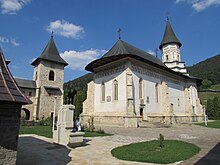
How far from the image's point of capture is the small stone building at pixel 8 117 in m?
3.78

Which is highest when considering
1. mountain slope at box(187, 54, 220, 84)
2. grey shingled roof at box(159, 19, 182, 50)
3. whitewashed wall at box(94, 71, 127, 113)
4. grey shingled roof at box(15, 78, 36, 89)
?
mountain slope at box(187, 54, 220, 84)

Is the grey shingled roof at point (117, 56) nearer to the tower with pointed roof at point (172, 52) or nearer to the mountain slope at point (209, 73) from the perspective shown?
the tower with pointed roof at point (172, 52)

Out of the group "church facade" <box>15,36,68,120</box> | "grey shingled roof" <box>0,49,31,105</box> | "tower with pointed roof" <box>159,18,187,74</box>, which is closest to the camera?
"grey shingled roof" <box>0,49,31,105</box>

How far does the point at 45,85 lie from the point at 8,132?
104 feet

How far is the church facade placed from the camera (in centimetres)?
3178

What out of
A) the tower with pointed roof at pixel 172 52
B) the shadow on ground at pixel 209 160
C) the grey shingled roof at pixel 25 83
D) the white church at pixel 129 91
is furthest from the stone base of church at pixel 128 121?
the grey shingled roof at pixel 25 83

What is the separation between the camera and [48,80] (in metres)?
34.6

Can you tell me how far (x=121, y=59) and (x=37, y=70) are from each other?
21.4 m

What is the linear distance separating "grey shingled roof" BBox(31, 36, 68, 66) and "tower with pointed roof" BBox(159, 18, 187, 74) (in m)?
21.0

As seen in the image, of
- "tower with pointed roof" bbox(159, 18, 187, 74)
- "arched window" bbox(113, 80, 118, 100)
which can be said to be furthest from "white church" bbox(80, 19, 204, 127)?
"tower with pointed roof" bbox(159, 18, 187, 74)

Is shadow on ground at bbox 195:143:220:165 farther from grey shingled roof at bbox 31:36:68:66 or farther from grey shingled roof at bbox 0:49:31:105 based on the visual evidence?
grey shingled roof at bbox 31:36:68:66

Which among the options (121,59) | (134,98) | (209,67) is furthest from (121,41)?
(209,67)

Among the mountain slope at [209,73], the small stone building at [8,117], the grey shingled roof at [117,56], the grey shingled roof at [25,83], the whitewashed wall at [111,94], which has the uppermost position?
the mountain slope at [209,73]

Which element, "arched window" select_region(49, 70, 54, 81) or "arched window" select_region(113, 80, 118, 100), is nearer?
"arched window" select_region(113, 80, 118, 100)
